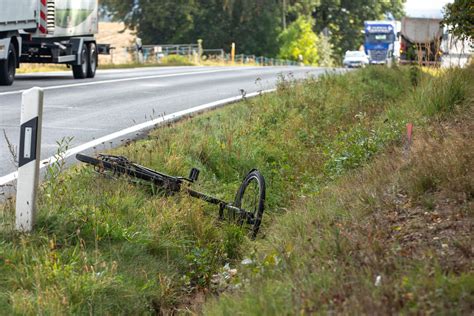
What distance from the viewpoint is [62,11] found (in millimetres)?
25141

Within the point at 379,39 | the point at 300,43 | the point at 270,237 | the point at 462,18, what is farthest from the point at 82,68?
the point at 300,43

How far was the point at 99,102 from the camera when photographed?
58.0 ft

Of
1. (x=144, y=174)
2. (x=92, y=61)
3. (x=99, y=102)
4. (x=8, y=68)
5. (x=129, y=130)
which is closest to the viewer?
(x=144, y=174)

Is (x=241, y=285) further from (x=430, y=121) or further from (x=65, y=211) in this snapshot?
(x=430, y=121)

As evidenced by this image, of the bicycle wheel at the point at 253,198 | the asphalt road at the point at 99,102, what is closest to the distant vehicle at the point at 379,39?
the asphalt road at the point at 99,102

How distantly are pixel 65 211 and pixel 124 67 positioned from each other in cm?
3239

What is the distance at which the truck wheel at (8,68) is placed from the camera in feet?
68.6

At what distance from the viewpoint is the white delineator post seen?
6.55 meters

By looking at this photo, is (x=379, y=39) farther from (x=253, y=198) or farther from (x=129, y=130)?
(x=253, y=198)

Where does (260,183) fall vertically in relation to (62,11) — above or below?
below

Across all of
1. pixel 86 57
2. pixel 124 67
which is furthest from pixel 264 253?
pixel 124 67

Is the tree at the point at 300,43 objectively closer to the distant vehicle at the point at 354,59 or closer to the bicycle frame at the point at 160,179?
the distant vehicle at the point at 354,59

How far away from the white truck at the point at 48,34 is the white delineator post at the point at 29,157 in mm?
14533

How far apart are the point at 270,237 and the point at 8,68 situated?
603 inches
